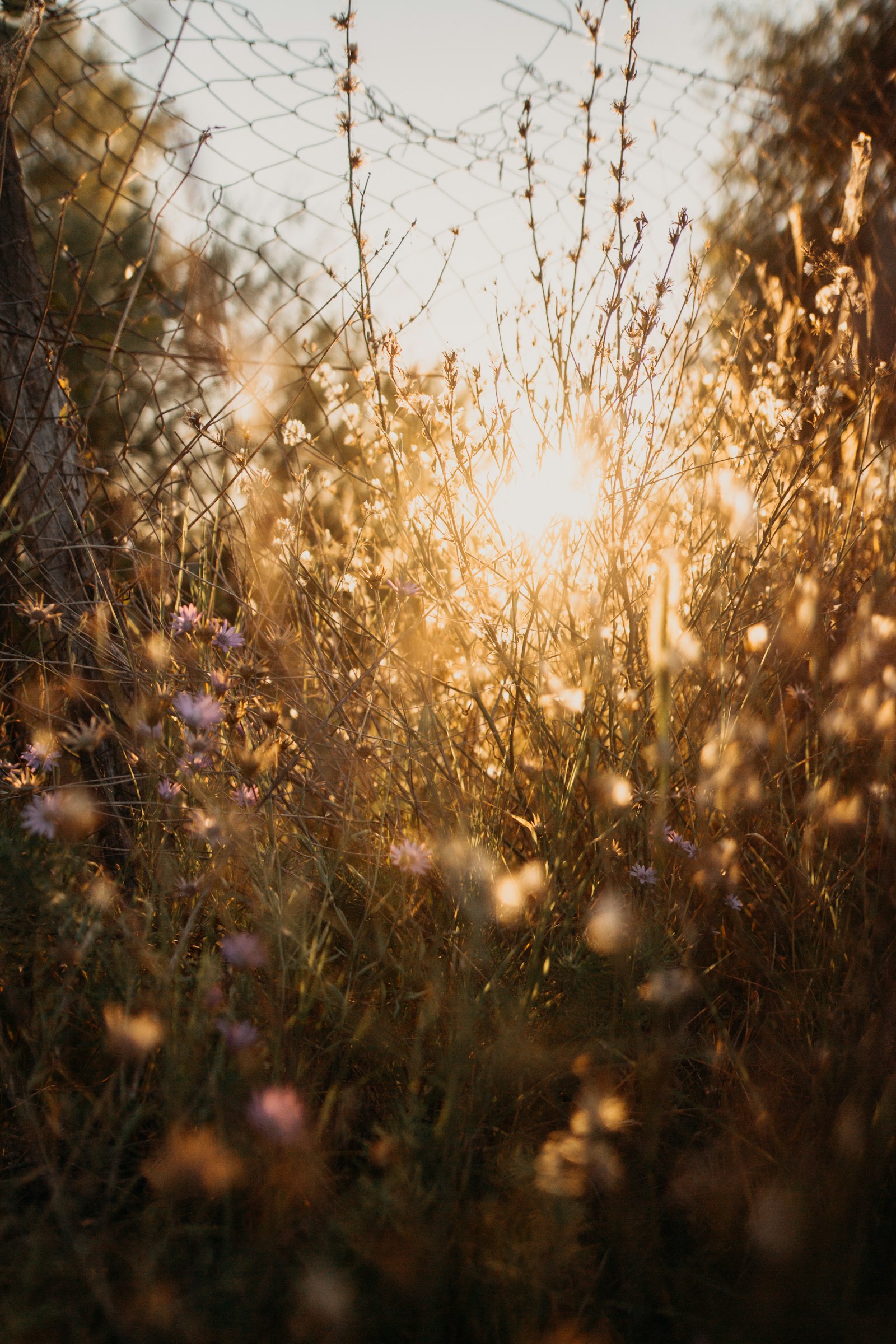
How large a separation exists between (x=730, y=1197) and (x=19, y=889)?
0.87 metres

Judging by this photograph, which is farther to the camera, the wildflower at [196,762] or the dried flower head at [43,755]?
the dried flower head at [43,755]

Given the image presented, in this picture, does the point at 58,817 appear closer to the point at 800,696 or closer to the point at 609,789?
the point at 609,789

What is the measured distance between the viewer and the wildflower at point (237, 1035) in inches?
37.9

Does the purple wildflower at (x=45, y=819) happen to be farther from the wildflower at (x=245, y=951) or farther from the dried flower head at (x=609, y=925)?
the dried flower head at (x=609, y=925)

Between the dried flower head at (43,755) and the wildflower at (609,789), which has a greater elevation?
the wildflower at (609,789)

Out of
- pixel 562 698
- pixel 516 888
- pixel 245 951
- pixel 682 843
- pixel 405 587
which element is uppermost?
pixel 405 587

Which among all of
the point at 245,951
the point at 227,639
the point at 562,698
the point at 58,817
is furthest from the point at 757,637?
the point at 58,817

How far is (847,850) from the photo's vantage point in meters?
1.42

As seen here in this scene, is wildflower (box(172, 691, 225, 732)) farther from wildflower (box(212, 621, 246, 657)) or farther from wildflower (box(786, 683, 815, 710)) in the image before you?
wildflower (box(786, 683, 815, 710))

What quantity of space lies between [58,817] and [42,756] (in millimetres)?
259

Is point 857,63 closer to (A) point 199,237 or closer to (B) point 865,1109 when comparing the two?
(A) point 199,237

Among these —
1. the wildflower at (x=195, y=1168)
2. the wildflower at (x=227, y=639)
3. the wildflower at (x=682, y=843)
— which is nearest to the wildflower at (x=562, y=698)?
the wildflower at (x=682, y=843)

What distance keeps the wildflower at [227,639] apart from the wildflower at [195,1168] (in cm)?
74

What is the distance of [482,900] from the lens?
1.18 metres
